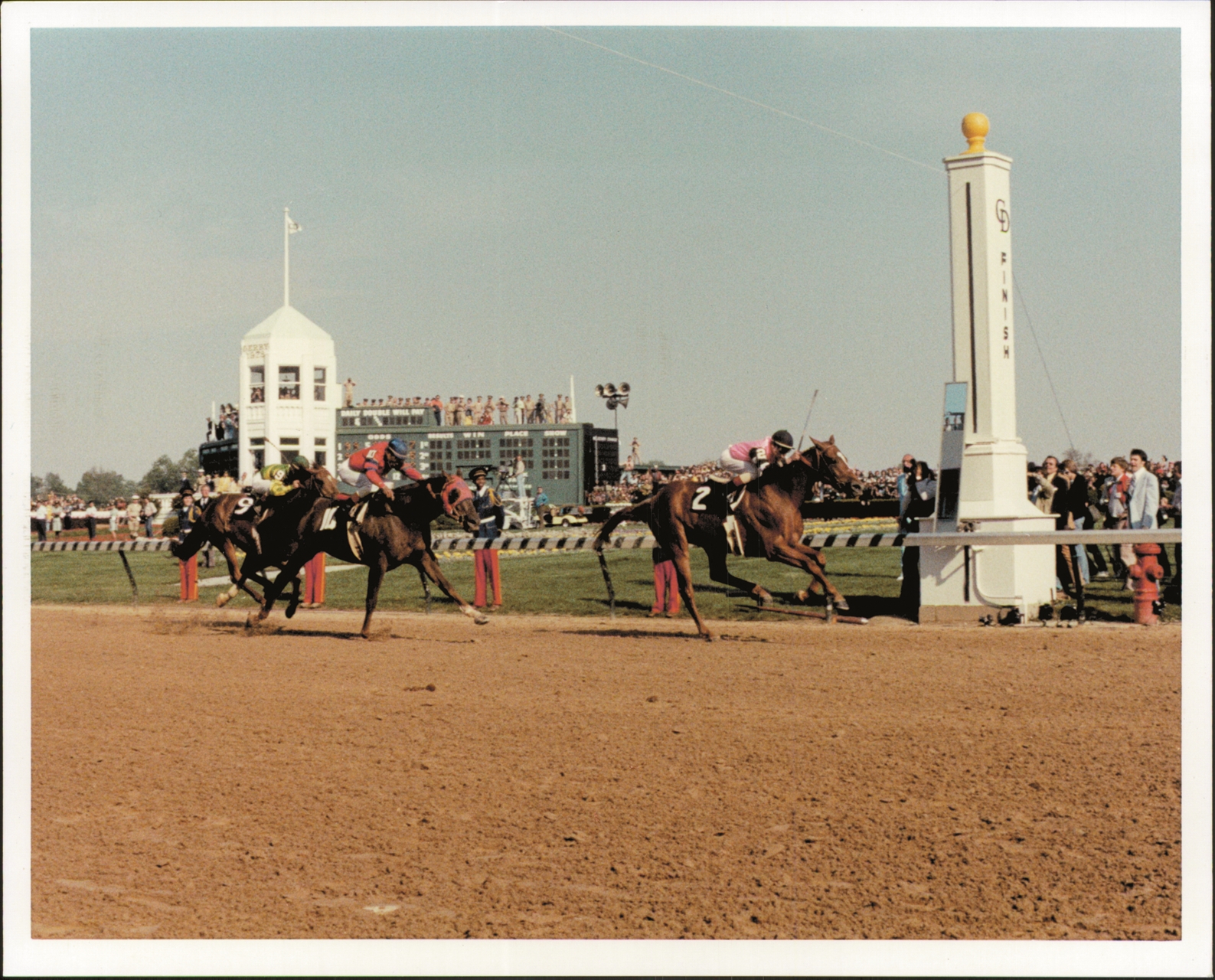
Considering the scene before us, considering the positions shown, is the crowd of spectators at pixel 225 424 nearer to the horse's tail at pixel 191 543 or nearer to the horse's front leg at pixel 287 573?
the horse's tail at pixel 191 543

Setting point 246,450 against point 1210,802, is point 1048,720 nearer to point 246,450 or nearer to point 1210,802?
point 1210,802

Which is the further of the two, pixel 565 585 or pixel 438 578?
pixel 565 585

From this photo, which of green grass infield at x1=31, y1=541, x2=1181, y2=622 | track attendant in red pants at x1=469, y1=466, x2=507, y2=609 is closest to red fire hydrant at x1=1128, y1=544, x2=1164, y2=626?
green grass infield at x1=31, y1=541, x2=1181, y2=622

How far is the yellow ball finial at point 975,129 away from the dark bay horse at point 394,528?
5763 mm

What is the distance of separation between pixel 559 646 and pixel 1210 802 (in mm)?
6757

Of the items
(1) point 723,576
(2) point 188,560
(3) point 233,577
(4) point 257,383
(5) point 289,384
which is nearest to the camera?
(1) point 723,576

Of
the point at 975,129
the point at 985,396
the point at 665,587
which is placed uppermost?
the point at 975,129

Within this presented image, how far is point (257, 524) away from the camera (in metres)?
13.8

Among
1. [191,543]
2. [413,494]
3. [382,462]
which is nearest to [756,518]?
[413,494]

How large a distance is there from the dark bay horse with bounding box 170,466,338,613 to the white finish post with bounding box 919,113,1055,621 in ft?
20.1

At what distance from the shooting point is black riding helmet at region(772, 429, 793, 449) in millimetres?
12258

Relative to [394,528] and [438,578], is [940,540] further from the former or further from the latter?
[394,528]

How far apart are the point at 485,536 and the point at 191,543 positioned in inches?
134

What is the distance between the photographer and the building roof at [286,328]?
47.0 feet
